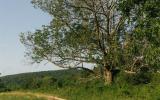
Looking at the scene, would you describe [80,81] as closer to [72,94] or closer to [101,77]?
[101,77]

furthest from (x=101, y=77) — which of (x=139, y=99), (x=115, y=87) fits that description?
(x=139, y=99)

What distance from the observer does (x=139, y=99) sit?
30844mm

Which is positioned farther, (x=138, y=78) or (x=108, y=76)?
(x=138, y=78)

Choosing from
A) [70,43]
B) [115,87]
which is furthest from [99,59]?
[115,87]

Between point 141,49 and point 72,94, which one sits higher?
point 141,49

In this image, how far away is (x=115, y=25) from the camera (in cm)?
4419

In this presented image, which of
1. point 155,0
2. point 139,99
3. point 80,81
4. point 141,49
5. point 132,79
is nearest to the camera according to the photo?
point 139,99

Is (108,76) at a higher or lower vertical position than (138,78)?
lower

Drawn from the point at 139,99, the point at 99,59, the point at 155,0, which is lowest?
the point at 139,99

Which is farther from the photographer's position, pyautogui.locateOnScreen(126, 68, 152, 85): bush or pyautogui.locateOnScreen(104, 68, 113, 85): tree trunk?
pyautogui.locateOnScreen(126, 68, 152, 85): bush

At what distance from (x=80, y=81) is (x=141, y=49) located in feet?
27.7

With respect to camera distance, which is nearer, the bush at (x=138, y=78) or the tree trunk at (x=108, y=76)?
the tree trunk at (x=108, y=76)

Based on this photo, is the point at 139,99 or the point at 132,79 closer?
the point at 139,99

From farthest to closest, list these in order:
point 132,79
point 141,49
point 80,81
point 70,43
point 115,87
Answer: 1. point 132,79
2. point 80,81
3. point 70,43
4. point 141,49
5. point 115,87
